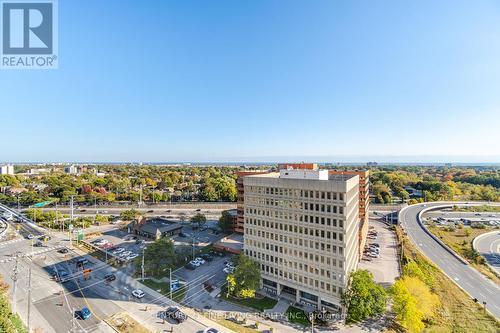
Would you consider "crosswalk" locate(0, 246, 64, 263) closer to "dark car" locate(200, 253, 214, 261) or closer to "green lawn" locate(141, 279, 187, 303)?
"green lawn" locate(141, 279, 187, 303)

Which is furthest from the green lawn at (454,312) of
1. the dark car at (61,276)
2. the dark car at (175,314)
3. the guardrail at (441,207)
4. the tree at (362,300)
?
the dark car at (61,276)

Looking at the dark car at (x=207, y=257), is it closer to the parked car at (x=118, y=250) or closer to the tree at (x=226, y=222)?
the tree at (x=226, y=222)

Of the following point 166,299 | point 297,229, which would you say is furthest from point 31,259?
point 297,229

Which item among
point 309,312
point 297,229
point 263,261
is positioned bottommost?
point 309,312

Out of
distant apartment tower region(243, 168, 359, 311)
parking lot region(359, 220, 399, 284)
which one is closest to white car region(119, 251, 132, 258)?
distant apartment tower region(243, 168, 359, 311)

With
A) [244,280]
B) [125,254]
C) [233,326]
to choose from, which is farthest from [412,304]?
[125,254]

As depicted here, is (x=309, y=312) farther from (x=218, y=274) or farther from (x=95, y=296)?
(x=95, y=296)
